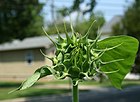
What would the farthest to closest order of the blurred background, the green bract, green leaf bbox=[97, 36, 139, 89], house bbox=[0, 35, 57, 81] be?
house bbox=[0, 35, 57, 81] < the blurred background < green leaf bbox=[97, 36, 139, 89] < the green bract

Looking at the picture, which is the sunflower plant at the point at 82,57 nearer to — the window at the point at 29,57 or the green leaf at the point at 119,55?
the green leaf at the point at 119,55

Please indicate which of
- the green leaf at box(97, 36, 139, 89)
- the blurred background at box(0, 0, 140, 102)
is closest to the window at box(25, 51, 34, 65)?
the blurred background at box(0, 0, 140, 102)

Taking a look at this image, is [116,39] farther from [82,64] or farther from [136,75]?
[136,75]

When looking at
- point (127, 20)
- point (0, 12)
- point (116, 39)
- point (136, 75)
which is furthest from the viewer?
point (136, 75)

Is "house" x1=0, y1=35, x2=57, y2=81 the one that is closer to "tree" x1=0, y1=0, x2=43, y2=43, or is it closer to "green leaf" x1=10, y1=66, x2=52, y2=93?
"tree" x1=0, y1=0, x2=43, y2=43

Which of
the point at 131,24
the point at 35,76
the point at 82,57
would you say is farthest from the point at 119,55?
the point at 131,24

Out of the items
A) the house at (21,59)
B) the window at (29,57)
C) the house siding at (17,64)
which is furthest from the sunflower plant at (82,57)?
the window at (29,57)

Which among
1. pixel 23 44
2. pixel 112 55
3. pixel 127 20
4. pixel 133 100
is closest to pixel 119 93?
pixel 133 100
